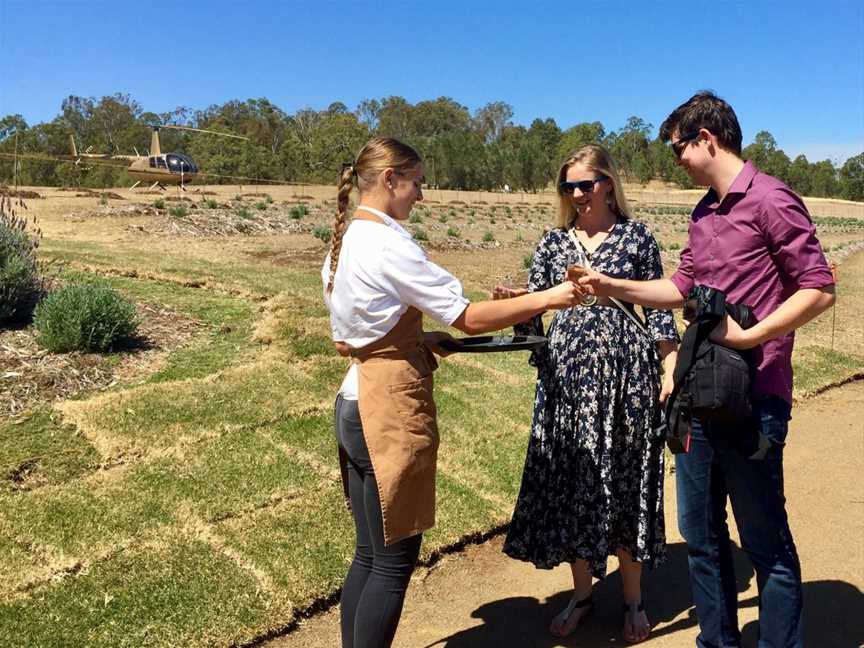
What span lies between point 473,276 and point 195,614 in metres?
11.5

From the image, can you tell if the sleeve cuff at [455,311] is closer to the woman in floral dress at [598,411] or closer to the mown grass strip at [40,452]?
the woman in floral dress at [598,411]

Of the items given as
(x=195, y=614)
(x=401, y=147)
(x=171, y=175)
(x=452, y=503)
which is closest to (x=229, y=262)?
(x=452, y=503)

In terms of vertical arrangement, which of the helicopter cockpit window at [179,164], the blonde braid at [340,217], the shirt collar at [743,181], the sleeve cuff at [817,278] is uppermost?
the helicopter cockpit window at [179,164]

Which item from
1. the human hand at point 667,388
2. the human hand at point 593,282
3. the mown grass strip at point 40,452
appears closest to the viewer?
the human hand at point 593,282

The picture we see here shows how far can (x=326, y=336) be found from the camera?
7.43m

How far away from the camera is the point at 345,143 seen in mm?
42031

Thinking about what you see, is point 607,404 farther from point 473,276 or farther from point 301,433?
point 473,276

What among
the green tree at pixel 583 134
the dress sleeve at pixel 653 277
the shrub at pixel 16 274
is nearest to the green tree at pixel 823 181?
the green tree at pixel 583 134

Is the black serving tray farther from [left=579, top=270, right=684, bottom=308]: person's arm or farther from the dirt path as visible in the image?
the dirt path

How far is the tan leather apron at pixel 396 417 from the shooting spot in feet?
7.97

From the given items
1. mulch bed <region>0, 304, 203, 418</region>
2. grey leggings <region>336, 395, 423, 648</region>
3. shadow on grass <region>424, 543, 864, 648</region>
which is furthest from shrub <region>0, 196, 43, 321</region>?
grey leggings <region>336, 395, 423, 648</region>

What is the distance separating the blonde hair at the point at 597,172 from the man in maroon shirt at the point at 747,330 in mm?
522

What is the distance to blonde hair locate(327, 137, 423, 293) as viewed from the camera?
248 cm

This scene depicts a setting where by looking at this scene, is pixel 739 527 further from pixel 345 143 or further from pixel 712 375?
pixel 345 143
